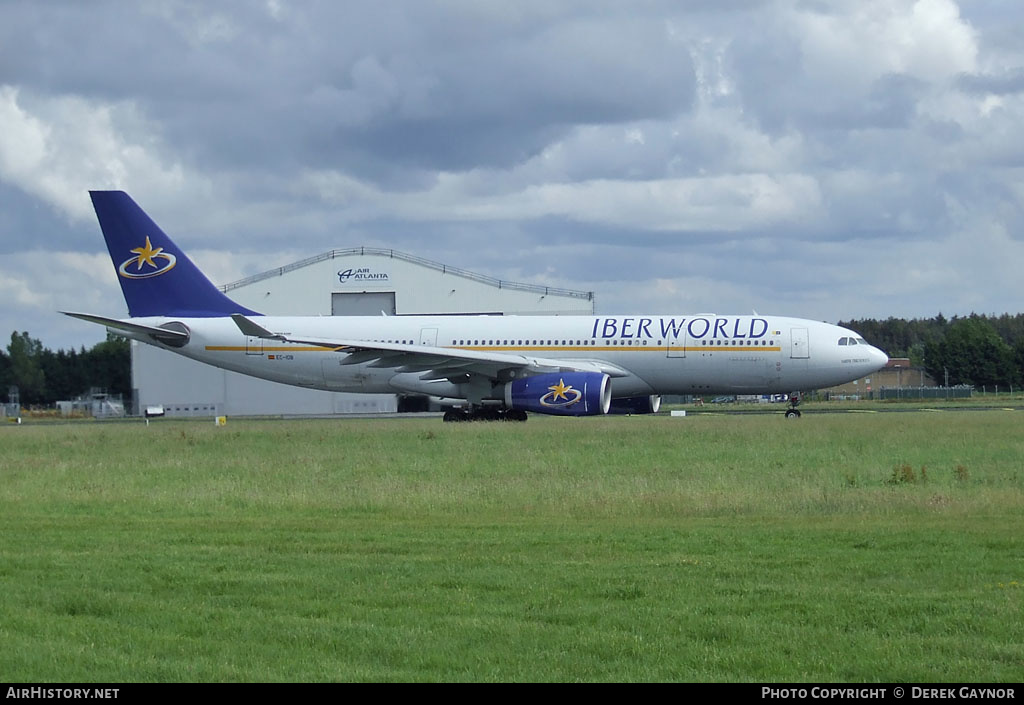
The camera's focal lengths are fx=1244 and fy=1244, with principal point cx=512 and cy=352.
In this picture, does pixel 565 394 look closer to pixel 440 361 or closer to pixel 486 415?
pixel 440 361

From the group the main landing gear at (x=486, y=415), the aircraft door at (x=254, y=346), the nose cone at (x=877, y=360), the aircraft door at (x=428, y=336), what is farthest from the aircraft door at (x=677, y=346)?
the aircraft door at (x=254, y=346)

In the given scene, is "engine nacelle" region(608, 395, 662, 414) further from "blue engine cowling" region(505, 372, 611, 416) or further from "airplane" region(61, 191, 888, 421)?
"blue engine cowling" region(505, 372, 611, 416)

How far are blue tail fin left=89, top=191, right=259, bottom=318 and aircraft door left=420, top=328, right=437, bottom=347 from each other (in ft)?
25.3

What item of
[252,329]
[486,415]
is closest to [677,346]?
[486,415]

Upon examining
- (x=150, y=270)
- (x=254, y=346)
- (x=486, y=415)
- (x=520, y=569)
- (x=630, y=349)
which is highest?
(x=150, y=270)

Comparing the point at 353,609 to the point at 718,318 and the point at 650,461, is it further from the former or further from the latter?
the point at 718,318

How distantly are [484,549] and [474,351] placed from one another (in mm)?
28876

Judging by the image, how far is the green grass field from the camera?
7.86m

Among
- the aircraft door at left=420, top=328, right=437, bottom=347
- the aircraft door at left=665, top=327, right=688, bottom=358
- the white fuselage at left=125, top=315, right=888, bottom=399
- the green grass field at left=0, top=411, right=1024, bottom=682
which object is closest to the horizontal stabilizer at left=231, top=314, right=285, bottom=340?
the white fuselage at left=125, top=315, right=888, bottom=399

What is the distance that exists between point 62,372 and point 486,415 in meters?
78.8

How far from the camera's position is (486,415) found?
40.4m

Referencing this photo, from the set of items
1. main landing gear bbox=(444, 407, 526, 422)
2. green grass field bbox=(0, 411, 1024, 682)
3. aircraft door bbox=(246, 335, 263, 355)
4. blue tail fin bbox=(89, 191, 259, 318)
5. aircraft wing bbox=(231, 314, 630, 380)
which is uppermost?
blue tail fin bbox=(89, 191, 259, 318)

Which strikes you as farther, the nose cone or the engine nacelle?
the engine nacelle

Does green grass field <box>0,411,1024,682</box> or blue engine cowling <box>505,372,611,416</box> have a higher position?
blue engine cowling <box>505,372,611,416</box>
